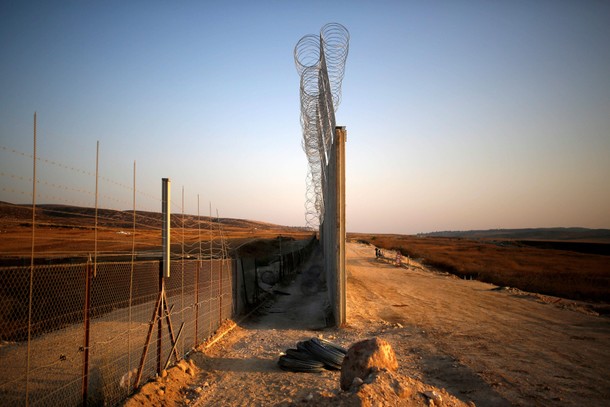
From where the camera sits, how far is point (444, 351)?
320 inches

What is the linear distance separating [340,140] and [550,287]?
16.4 metres

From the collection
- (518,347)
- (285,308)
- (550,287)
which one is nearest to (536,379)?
(518,347)

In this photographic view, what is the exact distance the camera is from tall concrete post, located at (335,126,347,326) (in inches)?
415

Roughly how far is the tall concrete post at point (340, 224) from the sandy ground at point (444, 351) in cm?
55

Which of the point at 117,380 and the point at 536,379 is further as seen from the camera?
the point at 536,379

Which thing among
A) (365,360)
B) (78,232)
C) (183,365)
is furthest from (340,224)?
(78,232)

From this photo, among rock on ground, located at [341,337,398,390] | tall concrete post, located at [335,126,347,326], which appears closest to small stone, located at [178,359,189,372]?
rock on ground, located at [341,337,398,390]

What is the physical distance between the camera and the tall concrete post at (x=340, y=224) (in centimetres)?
1054

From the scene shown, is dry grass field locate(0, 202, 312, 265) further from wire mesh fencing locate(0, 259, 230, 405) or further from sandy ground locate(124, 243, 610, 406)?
sandy ground locate(124, 243, 610, 406)

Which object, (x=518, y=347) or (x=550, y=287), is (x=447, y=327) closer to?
(x=518, y=347)

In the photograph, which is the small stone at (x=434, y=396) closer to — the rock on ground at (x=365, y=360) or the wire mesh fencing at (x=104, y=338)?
the rock on ground at (x=365, y=360)

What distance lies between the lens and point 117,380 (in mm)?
5773

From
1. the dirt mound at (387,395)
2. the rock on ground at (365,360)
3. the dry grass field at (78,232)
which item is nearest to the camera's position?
the dirt mound at (387,395)

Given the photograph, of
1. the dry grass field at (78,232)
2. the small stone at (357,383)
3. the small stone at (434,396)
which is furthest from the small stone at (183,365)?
the small stone at (434,396)
